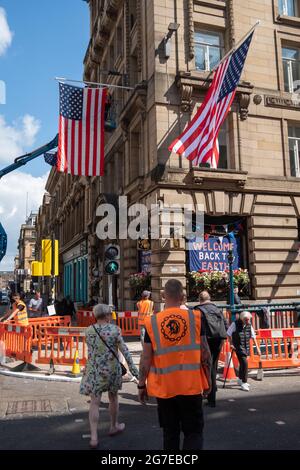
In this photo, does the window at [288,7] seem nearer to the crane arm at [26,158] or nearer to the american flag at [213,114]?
the american flag at [213,114]

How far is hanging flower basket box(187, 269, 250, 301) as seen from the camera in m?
15.7

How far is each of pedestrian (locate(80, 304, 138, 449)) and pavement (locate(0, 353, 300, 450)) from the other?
501 millimetres

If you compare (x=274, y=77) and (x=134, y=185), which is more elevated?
(x=274, y=77)

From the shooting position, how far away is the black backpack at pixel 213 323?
694 cm

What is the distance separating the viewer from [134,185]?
18.1m

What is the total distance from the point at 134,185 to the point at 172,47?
222 inches

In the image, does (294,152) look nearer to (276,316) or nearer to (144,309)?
(276,316)

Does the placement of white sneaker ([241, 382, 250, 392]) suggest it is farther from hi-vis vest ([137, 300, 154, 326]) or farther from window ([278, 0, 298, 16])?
window ([278, 0, 298, 16])

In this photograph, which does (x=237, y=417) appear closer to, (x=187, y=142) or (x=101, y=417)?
(x=101, y=417)

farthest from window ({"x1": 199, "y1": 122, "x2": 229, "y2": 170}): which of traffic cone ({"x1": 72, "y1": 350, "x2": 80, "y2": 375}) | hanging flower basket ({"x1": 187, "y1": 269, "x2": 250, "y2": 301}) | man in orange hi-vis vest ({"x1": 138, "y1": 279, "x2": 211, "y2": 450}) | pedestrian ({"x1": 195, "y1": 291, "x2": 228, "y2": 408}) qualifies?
man in orange hi-vis vest ({"x1": 138, "y1": 279, "x2": 211, "y2": 450})

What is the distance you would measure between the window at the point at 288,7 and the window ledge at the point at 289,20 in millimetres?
656

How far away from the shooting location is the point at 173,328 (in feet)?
13.1

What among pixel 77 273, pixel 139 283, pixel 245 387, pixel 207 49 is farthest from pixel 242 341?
pixel 77 273

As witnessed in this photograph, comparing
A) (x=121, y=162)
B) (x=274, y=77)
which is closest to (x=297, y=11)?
(x=274, y=77)
